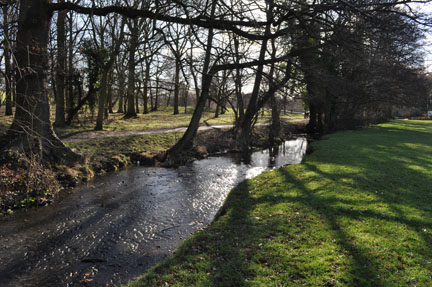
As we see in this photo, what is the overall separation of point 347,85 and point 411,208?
714cm

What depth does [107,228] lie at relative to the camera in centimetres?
720

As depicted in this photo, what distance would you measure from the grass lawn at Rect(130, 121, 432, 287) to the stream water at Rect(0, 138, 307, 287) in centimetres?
90

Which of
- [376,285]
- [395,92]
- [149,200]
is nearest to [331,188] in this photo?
[376,285]

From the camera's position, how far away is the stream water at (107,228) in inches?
210

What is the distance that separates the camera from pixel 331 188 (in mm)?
8508

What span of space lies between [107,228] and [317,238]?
5.15m

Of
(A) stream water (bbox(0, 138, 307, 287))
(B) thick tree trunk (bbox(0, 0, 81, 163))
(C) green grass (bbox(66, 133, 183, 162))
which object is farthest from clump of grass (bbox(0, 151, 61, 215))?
(C) green grass (bbox(66, 133, 183, 162))

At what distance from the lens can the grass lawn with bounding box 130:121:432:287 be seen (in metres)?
4.39

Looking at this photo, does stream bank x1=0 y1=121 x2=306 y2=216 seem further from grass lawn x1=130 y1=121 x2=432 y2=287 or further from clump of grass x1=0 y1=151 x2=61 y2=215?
grass lawn x1=130 y1=121 x2=432 y2=287

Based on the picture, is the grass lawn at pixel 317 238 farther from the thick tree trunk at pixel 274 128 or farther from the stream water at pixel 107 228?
the thick tree trunk at pixel 274 128

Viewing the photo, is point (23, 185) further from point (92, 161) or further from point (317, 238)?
point (317, 238)

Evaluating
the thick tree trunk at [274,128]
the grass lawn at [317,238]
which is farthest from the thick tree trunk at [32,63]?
the thick tree trunk at [274,128]

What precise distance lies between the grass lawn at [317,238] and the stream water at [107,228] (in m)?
0.90

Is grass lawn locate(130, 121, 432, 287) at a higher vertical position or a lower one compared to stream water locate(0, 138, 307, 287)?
higher
